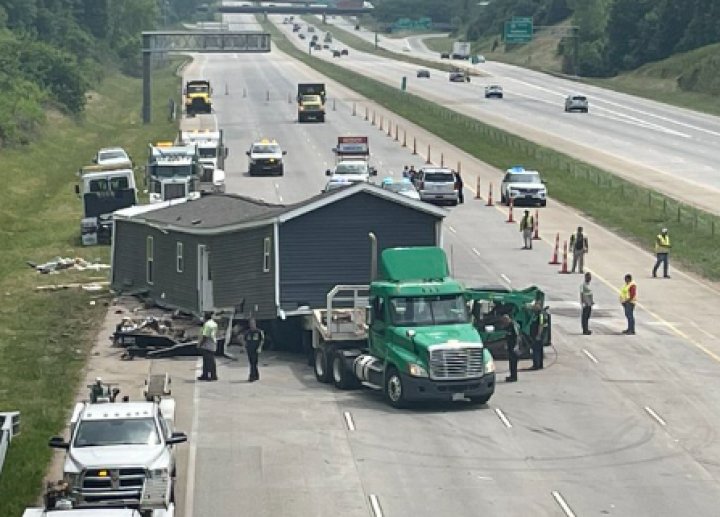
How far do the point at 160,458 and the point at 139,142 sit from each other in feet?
252

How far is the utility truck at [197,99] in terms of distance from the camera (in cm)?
12156

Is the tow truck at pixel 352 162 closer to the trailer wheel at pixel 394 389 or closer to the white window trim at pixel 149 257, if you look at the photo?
the white window trim at pixel 149 257

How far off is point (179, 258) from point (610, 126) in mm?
75172

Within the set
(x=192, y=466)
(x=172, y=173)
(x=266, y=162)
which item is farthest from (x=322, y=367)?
(x=266, y=162)

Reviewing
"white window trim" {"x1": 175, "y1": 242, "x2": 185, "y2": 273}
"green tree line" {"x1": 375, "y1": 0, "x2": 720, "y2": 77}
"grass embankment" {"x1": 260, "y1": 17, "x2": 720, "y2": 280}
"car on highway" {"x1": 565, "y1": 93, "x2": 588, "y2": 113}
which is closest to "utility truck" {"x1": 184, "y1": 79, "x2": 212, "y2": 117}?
"grass embankment" {"x1": 260, "y1": 17, "x2": 720, "y2": 280}

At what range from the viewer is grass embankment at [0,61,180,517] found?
3022 cm

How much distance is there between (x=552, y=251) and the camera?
57.4 meters

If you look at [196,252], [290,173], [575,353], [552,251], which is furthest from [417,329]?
[290,173]

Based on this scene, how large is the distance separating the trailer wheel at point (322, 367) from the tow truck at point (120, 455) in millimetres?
9484

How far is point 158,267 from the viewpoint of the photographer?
45812mm

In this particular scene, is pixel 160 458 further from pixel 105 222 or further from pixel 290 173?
pixel 290 173

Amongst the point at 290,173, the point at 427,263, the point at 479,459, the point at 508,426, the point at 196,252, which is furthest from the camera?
the point at 290,173

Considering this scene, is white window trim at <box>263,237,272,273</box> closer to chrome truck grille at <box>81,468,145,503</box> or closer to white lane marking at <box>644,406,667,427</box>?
white lane marking at <box>644,406,667,427</box>

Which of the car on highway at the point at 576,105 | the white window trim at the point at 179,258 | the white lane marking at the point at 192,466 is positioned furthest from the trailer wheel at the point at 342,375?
the car on highway at the point at 576,105
